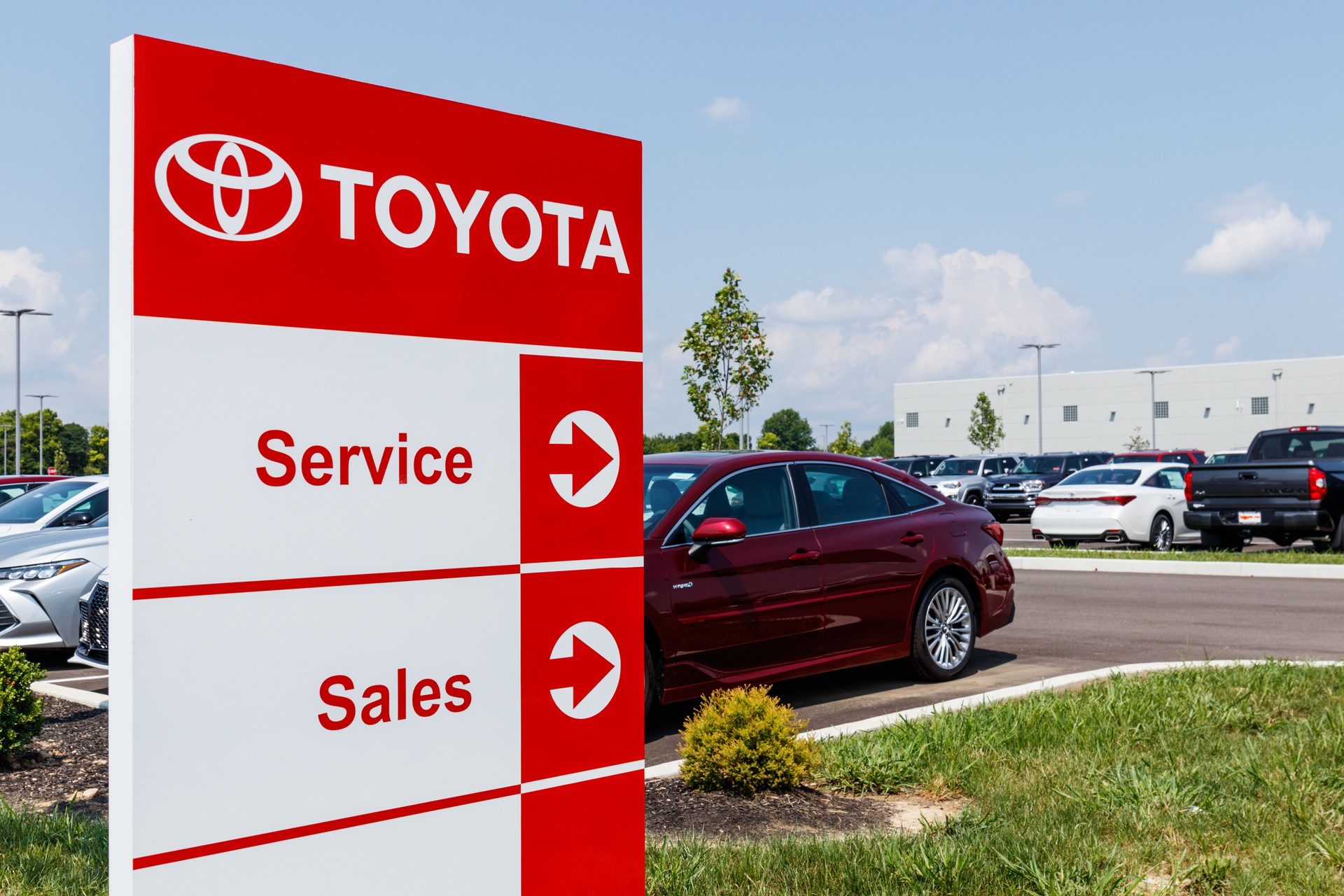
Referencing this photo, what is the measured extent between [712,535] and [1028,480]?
29018mm

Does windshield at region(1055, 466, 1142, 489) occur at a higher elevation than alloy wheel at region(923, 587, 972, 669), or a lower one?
higher

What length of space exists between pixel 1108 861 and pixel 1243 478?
1604 cm

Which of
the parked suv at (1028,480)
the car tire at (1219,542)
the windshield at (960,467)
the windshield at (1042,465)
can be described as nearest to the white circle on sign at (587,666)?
the car tire at (1219,542)

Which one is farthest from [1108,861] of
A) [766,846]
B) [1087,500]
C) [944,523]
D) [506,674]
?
[1087,500]

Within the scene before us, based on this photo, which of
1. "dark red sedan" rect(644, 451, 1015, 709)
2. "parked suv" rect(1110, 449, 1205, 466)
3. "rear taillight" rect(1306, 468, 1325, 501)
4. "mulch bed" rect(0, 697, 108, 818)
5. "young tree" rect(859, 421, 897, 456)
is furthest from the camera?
"young tree" rect(859, 421, 897, 456)

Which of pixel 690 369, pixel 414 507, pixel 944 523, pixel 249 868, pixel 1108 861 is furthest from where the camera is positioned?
pixel 690 369

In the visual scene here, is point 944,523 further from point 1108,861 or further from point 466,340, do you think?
point 466,340

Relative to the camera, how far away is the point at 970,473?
37.4 metres

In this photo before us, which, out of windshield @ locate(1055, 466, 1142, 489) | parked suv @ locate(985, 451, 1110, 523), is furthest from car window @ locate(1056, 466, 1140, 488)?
parked suv @ locate(985, 451, 1110, 523)

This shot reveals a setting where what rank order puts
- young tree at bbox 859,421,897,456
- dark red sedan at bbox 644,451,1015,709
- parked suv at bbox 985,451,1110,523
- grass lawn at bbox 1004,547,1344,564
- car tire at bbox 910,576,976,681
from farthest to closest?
young tree at bbox 859,421,897,456 → parked suv at bbox 985,451,1110,523 → grass lawn at bbox 1004,547,1344,564 → car tire at bbox 910,576,976,681 → dark red sedan at bbox 644,451,1015,709

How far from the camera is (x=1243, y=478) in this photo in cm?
1856

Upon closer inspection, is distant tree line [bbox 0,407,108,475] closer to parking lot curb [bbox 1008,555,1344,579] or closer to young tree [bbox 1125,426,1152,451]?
young tree [bbox 1125,426,1152,451]

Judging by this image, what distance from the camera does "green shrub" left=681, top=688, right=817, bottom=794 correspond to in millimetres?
5391

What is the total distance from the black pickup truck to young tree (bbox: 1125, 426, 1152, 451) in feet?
202
